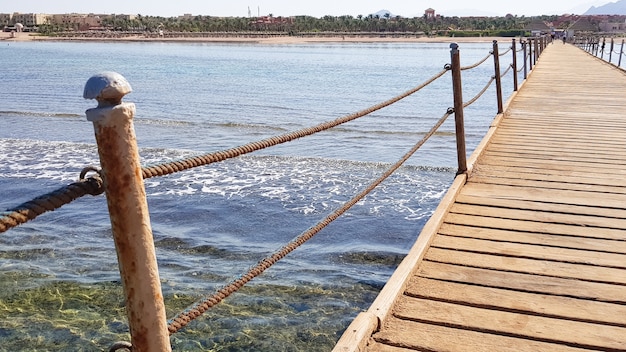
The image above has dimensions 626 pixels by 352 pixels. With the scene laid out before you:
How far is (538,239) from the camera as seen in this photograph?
11.3 ft

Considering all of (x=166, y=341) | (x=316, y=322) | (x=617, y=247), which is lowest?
(x=316, y=322)

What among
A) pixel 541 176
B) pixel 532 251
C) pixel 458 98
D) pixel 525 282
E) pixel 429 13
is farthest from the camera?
pixel 429 13

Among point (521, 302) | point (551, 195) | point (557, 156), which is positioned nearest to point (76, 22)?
point (557, 156)

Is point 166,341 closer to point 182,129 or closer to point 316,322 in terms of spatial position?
point 316,322

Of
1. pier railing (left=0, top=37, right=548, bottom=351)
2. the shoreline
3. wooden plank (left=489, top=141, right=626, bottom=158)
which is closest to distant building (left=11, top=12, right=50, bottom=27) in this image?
the shoreline

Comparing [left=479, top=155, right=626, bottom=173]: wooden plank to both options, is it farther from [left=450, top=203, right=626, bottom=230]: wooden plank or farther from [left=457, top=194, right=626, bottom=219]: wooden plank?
[left=450, top=203, right=626, bottom=230]: wooden plank

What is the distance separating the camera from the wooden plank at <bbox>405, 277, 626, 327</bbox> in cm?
255

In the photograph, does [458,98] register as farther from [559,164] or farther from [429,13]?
[429,13]

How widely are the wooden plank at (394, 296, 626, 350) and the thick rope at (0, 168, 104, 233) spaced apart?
163 centimetres

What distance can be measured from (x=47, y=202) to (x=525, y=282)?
2.36 meters

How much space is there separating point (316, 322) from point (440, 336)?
2.24m

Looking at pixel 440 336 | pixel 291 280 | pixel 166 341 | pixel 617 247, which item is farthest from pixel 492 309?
pixel 291 280

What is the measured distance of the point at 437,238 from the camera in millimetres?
3473

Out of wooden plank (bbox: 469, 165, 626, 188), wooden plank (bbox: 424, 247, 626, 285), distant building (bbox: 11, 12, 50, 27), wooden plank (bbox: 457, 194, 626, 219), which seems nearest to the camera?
wooden plank (bbox: 424, 247, 626, 285)
